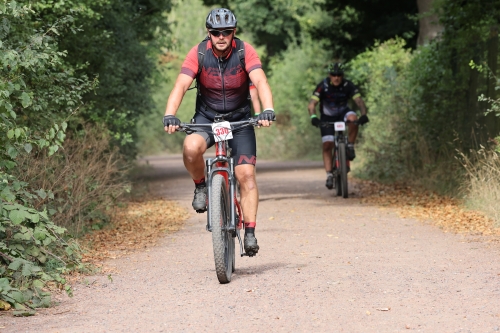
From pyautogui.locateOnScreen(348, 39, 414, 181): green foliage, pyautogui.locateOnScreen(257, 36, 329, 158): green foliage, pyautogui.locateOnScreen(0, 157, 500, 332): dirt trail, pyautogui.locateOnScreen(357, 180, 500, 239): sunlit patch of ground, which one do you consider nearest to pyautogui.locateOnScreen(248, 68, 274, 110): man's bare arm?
pyautogui.locateOnScreen(0, 157, 500, 332): dirt trail

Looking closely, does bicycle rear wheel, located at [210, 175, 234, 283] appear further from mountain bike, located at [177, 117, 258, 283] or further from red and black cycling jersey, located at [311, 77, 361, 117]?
red and black cycling jersey, located at [311, 77, 361, 117]

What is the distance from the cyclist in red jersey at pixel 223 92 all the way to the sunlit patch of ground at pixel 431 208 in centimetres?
328

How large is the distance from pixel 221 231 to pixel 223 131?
776 millimetres

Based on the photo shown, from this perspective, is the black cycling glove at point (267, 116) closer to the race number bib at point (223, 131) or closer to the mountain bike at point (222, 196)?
the mountain bike at point (222, 196)

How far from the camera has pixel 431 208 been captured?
13.4 meters

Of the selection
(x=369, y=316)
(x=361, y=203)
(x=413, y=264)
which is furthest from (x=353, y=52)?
(x=369, y=316)

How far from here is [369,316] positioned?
20.6 ft

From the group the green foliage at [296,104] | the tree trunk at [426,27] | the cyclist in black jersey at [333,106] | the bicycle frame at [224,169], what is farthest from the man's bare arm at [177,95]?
the green foliage at [296,104]

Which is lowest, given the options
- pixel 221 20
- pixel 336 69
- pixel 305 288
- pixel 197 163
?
pixel 305 288

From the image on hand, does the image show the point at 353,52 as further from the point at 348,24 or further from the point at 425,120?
the point at 425,120

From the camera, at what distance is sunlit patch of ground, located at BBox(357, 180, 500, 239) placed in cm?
1115

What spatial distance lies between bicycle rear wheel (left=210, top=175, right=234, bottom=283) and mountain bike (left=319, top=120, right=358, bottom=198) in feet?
23.8

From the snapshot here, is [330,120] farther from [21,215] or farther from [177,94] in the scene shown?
[21,215]

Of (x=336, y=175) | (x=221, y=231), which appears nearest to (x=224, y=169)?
(x=221, y=231)
